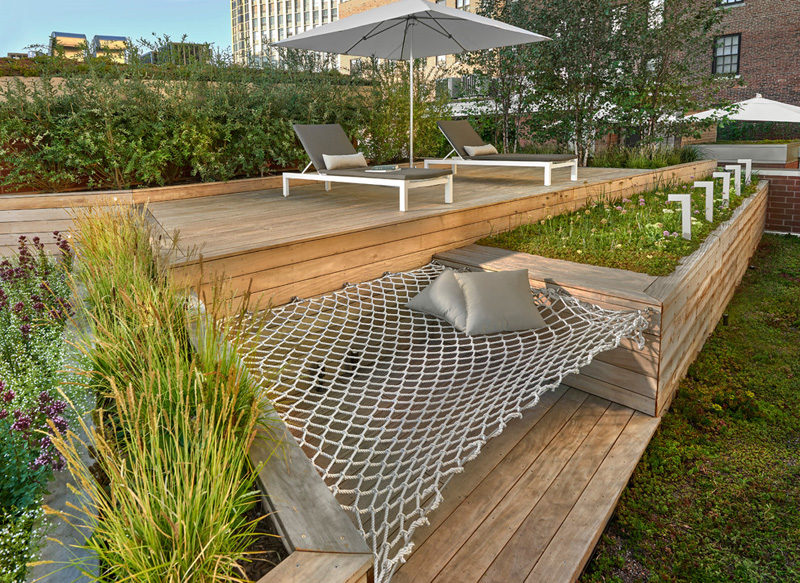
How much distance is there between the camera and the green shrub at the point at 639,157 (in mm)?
7535

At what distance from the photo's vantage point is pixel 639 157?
25.0 feet

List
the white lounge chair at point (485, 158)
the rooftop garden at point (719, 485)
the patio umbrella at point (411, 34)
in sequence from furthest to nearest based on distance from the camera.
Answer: the white lounge chair at point (485, 158)
the patio umbrella at point (411, 34)
the rooftop garden at point (719, 485)

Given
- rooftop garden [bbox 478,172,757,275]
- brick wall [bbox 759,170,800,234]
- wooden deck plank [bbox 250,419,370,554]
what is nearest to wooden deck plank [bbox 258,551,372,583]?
wooden deck plank [bbox 250,419,370,554]

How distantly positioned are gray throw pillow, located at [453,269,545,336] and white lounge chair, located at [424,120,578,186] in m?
2.69

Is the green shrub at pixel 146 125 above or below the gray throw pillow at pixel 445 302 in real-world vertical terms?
above

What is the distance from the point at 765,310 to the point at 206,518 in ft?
17.5

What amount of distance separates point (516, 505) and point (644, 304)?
1.25 metres

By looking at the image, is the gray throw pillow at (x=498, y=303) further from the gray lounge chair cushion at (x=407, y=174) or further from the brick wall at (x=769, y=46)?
the brick wall at (x=769, y=46)

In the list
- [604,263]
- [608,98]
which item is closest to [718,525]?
[604,263]

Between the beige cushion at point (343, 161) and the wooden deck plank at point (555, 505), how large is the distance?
3.47m

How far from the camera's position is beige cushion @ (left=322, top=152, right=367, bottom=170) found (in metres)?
5.21

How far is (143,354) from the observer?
72.8 inches

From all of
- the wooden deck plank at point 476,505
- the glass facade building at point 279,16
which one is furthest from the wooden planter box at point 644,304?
the glass facade building at point 279,16

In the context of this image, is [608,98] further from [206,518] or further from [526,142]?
[206,518]
